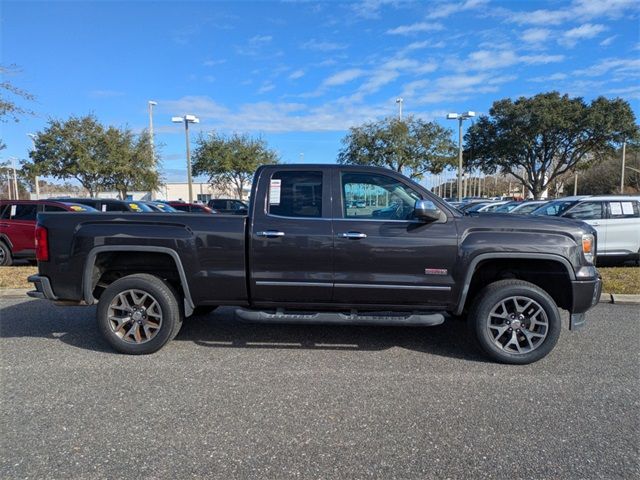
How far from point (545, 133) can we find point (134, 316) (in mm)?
33693

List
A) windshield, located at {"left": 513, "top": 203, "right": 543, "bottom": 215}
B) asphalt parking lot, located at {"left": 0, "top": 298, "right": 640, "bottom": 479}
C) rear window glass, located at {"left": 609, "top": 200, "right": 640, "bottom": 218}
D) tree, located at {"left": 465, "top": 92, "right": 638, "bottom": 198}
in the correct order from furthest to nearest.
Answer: tree, located at {"left": 465, "top": 92, "right": 638, "bottom": 198}, windshield, located at {"left": 513, "top": 203, "right": 543, "bottom": 215}, rear window glass, located at {"left": 609, "top": 200, "right": 640, "bottom": 218}, asphalt parking lot, located at {"left": 0, "top": 298, "right": 640, "bottom": 479}

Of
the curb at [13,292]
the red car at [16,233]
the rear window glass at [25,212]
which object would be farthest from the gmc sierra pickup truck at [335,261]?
the rear window glass at [25,212]

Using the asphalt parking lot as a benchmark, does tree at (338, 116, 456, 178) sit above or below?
above

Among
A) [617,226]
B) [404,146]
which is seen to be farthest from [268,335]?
[404,146]

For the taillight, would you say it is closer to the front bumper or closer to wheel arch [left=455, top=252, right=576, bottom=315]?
wheel arch [left=455, top=252, right=576, bottom=315]

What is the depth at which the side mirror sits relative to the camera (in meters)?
4.09

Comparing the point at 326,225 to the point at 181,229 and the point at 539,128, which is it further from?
the point at 539,128

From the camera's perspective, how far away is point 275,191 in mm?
4523

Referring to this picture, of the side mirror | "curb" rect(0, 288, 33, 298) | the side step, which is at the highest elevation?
the side mirror

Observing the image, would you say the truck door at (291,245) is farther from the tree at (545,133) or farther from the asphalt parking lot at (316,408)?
the tree at (545,133)

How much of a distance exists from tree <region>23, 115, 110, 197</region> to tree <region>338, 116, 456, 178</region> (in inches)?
576

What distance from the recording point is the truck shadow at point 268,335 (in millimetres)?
4793

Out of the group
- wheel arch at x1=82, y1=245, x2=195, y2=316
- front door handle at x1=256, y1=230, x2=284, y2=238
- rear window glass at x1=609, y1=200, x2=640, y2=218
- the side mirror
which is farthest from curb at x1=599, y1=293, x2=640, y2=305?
wheel arch at x1=82, y1=245, x2=195, y2=316

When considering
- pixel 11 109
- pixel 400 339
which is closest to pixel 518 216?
pixel 400 339
